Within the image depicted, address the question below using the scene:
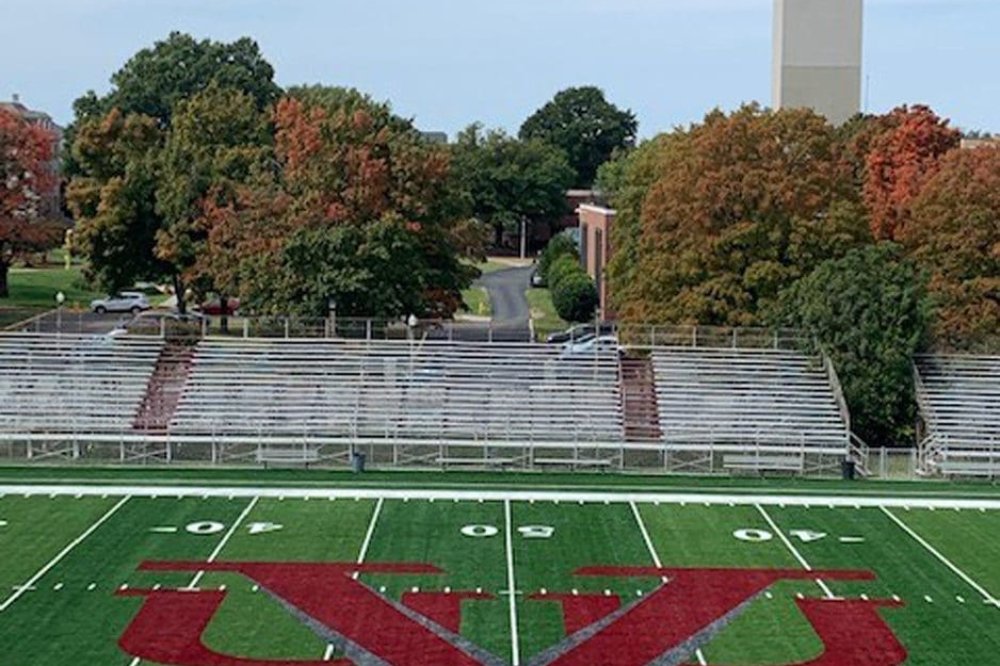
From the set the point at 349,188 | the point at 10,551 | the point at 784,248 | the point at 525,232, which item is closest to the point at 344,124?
Answer: the point at 349,188

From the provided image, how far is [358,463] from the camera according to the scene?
2689 cm

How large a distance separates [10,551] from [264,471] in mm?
7044

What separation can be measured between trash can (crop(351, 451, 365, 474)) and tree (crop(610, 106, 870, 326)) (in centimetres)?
920

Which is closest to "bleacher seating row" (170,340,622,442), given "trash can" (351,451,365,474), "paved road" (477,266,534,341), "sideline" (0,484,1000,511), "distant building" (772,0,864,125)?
"trash can" (351,451,365,474)

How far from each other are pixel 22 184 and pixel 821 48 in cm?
3183

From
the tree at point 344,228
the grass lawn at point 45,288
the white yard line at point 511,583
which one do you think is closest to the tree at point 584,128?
the grass lawn at point 45,288

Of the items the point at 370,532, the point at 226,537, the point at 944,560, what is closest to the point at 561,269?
the point at 370,532

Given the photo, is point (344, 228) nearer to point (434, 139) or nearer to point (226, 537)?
point (226, 537)

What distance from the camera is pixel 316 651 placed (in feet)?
53.4

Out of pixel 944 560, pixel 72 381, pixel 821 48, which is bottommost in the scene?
pixel 944 560

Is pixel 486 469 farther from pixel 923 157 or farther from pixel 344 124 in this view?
pixel 923 157

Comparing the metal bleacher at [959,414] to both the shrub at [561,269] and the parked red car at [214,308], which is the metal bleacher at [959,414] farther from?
the parked red car at [214,308]

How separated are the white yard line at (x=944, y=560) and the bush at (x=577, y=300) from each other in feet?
86.5

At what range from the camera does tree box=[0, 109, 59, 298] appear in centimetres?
4659
